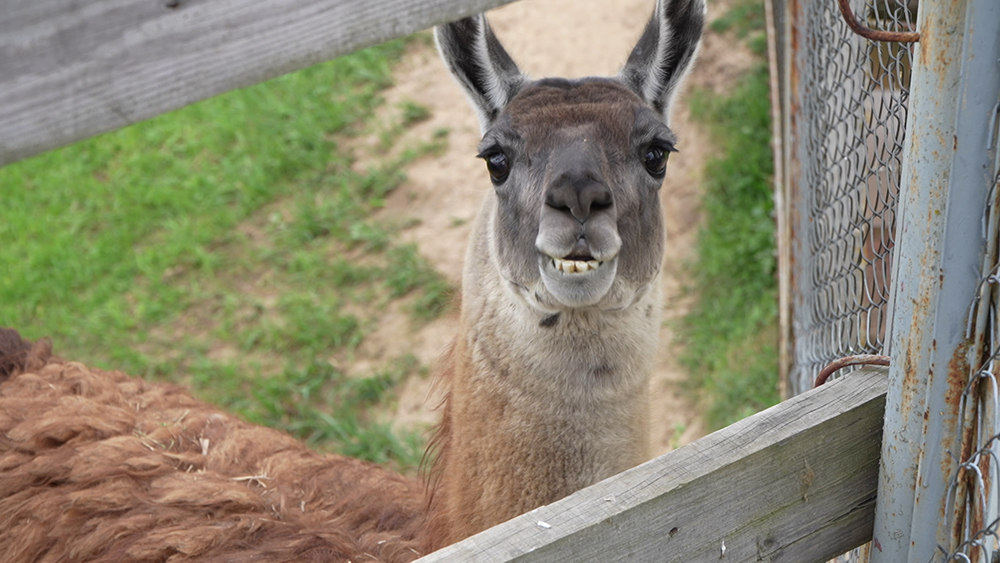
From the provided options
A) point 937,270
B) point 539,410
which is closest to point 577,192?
point 539,410

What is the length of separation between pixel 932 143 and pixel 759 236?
4003 mm

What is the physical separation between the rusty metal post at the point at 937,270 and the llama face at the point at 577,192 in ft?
2.40

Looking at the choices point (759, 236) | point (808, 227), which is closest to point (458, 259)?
point (759, 236)

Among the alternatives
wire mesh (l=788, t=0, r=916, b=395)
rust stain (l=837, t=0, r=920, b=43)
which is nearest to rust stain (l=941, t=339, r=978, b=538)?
rust stain (l=837, t=0, r=920, b=43)

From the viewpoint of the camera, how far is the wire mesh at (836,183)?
2.46 m

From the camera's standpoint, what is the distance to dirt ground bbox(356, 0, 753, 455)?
505cm

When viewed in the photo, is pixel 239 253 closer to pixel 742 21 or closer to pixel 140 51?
pixel 742 21

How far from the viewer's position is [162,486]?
232 cm

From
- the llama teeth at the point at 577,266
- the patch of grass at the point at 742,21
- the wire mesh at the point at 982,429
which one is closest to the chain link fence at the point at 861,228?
the wire mesh at the point at 982,429

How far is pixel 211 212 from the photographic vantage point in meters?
6.27

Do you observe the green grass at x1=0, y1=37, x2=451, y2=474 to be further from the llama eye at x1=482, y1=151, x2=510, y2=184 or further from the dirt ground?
the llama eye at x1=482, y1=151, x2=510, y2=184

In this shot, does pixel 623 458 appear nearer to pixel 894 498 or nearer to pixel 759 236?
pixel 894 498

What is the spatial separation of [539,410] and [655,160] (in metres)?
0.75

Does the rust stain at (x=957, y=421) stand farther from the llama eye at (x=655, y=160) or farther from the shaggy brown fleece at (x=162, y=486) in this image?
the shaggy brown fleece at (x=162, y=486)
